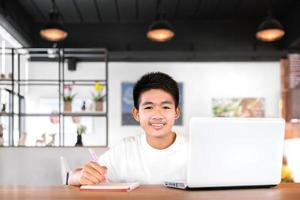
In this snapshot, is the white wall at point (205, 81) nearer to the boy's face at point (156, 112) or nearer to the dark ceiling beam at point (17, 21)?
the dark ceiling beam at point (17, 21)

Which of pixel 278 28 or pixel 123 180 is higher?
pixel 278 28

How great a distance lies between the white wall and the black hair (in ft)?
24.9

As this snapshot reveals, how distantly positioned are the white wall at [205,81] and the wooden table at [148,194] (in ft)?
26.3

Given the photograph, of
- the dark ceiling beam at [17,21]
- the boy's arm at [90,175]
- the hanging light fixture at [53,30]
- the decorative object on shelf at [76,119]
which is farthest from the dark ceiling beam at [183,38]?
the boy's arm at [90,175]

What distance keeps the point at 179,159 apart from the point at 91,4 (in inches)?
241

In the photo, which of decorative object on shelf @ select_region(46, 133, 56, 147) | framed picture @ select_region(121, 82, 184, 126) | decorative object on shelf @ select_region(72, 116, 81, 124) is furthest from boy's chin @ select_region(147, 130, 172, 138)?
framed picture @ select_region(121, 82, 184, 126)

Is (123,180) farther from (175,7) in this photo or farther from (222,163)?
(175,7)

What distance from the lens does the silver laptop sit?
1391 millimetres

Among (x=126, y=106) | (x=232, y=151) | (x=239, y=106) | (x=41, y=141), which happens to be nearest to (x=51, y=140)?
(x=41, y=141)

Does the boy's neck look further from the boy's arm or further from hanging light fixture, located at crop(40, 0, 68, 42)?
hanging light fixture, located at crop(40, 0, 68, 42)

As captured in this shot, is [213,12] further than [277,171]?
Yes

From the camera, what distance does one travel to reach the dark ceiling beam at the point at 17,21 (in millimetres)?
6461

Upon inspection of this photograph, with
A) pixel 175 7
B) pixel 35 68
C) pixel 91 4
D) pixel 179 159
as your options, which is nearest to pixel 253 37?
pixel 175 7

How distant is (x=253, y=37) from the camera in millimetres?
8680
